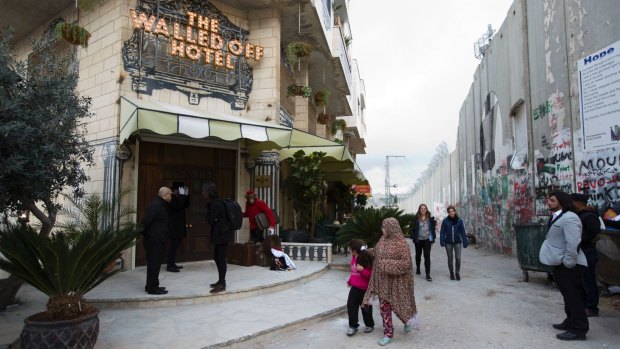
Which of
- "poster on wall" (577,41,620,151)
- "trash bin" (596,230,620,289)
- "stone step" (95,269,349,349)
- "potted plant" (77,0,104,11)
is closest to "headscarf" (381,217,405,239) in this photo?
"stone step" (95,269,349,349)

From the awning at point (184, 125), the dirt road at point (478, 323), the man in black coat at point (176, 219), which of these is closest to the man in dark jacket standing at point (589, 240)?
the dirt road at point (478, 323)

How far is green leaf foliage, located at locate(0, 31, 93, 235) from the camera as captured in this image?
13.2ft

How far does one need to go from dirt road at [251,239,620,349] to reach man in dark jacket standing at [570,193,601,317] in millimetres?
263

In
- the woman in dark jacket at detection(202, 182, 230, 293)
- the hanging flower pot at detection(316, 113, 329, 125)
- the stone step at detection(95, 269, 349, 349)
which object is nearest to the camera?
the stone step at detection(95, 269, 349, 349)

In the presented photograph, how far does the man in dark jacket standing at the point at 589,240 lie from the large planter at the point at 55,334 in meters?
6.24

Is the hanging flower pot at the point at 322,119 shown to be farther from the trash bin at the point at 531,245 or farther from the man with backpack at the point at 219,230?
the man with backpack at the point at 219,230

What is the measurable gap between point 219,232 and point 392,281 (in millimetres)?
2889

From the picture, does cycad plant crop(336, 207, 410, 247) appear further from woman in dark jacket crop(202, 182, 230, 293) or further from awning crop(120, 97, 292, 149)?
woman in dark jacket crop(202, 182, 230, 293)

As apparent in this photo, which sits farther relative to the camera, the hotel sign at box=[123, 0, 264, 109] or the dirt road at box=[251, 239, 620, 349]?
the hotel sign at box=[123, 0, 264, 109]

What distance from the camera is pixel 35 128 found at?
4.27 m

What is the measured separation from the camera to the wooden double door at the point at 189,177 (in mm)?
8609

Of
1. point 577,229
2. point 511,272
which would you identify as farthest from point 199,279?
point 511,272

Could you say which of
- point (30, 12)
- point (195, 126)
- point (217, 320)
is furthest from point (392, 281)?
point (30, 12)

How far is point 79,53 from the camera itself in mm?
9414
